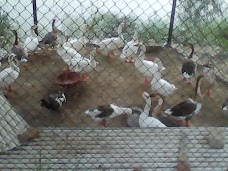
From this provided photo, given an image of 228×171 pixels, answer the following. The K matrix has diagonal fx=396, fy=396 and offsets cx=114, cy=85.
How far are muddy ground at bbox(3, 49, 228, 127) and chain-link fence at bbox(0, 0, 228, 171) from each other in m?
0.01

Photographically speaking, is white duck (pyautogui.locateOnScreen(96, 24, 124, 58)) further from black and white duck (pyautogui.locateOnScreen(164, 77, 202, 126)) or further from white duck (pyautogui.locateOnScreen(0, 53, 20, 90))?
black and white duck (pyautogui.locateOnScreen(164, 77, 202, 126))

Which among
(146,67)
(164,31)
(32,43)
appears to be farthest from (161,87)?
(32,43)

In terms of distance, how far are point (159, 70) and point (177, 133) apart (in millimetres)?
1615

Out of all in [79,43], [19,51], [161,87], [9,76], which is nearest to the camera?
[161,87]

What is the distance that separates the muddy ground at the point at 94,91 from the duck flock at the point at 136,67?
0.10 m

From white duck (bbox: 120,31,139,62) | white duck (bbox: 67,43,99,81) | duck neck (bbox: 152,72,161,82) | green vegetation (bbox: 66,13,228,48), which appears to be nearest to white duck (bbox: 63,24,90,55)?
green vegetation (bbox: 66,13,228,48)

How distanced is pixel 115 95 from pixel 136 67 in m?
0.68

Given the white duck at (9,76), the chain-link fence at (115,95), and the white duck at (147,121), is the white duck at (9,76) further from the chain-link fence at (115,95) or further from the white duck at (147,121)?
the white duck at (147,121)

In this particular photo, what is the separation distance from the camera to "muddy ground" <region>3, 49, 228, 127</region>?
14.2ft

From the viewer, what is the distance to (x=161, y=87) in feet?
15.0

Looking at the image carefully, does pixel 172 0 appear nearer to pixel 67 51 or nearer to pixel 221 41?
pixel 221 41

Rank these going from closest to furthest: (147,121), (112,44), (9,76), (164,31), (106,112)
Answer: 1. (147,121)
2. (106,112)
3. (9,76)
4. (112,44)
5. (164,31)

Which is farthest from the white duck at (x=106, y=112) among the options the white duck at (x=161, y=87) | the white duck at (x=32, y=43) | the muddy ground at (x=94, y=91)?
the white duck at (x=32, y=43)

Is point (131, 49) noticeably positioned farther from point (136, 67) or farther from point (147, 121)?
point (147, 121)
